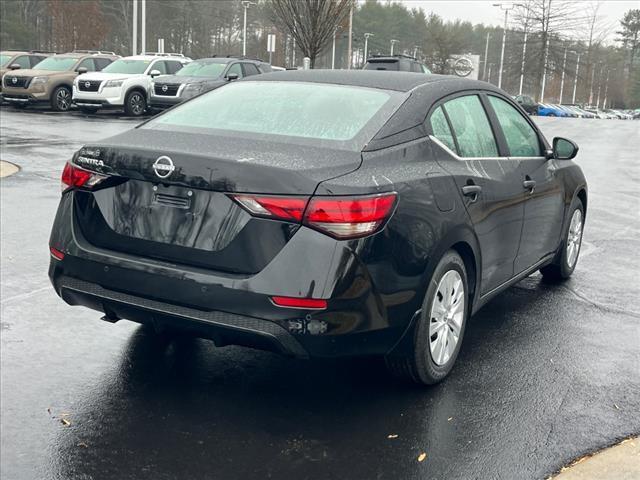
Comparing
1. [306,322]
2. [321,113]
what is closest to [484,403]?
[306,322]

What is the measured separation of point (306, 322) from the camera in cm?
352

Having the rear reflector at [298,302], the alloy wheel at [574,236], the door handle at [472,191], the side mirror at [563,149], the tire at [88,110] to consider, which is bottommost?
the tire at [88,110]

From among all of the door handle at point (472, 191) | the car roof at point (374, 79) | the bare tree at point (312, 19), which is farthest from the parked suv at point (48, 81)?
the door handle at point (472, 191)

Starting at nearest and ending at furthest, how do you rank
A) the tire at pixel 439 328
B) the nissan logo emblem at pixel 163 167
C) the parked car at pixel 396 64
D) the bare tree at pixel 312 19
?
the nissan logo emblem at pixel 163 167
the tire at pixel 439 328
the parked car at pixel 396 64
the bare tree at pixel 312 19

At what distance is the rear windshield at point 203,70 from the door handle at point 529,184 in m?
19.7

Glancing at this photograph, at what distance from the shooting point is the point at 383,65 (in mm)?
28812

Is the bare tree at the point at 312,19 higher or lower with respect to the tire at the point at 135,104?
higher

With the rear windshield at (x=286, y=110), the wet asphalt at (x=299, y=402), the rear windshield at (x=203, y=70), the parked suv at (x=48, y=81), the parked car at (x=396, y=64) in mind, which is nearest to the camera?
the wet asphalt at (x=299, y=402)

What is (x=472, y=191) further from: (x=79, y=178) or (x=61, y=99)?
(x=61, y=99)

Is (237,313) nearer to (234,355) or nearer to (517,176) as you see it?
(234,355)

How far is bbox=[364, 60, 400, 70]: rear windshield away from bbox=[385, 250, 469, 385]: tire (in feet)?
78.2

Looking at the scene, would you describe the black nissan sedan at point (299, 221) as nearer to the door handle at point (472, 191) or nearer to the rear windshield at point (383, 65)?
the door handle at point (472, 191)

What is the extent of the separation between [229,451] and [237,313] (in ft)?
1.96

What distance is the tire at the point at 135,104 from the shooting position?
25188 millimetres
